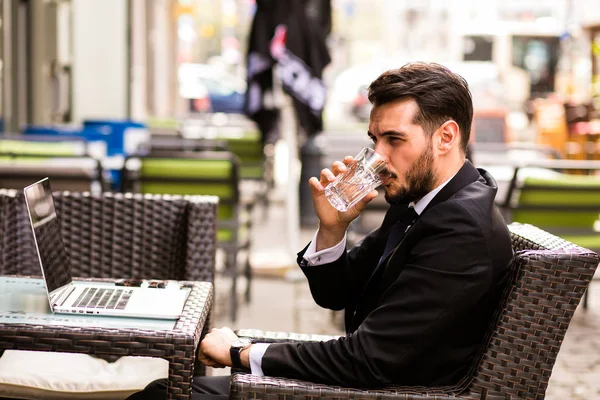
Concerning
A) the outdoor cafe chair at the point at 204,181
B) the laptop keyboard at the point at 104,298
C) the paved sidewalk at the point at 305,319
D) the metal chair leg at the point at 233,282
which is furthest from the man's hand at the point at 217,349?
the metal chair leg at the point at 233,282

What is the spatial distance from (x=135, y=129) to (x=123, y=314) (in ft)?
24.5

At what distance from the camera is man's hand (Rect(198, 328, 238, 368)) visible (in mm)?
2502

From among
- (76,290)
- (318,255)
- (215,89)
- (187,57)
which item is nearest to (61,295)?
(76,290)

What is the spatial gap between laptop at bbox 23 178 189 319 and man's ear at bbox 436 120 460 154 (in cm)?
A: 84

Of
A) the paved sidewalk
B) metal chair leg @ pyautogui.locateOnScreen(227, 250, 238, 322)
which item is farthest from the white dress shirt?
metal chair leg @ pyautogui.locateOnScreen(227, 250, 238, 322)

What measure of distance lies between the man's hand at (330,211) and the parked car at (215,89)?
27.7 meters

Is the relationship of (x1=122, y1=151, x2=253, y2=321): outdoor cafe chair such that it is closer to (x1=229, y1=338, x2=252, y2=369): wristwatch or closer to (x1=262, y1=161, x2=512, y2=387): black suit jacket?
(x1=229, y1=338, x2=252, y2=369): wristwatch

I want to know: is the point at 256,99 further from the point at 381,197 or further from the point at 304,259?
the point at 304,259

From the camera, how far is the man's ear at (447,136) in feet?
8.01

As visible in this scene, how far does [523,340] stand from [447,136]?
56cm

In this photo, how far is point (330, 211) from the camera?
104 inches

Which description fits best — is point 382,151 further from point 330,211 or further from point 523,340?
point 523,340

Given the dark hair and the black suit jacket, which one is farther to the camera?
the dark hair

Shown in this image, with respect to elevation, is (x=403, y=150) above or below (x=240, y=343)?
above
